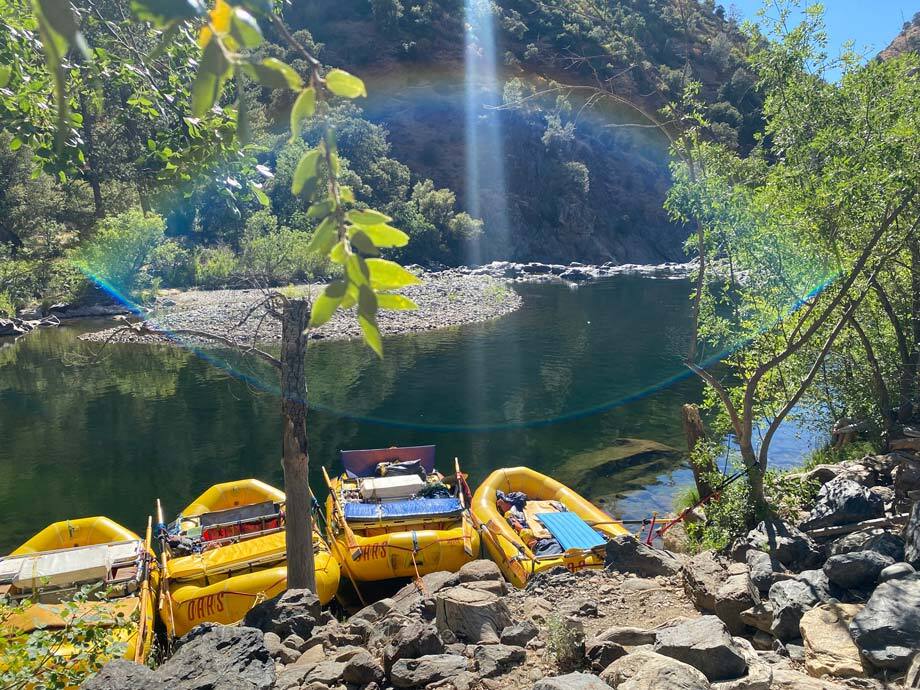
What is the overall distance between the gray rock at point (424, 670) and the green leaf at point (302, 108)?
4.33 m

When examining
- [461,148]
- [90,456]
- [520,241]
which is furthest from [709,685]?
[461,148]

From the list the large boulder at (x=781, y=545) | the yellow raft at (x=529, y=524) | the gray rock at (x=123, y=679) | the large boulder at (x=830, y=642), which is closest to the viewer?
the gray rock at (x=123, y=679)

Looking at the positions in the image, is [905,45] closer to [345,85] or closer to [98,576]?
[98,576]

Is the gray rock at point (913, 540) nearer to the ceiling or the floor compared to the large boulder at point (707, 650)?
nearer to the ceiling

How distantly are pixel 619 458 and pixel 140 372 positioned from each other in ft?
59.1

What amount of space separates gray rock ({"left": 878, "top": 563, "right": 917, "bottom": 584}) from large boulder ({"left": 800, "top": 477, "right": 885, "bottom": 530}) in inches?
73.1

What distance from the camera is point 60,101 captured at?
30.6 inches

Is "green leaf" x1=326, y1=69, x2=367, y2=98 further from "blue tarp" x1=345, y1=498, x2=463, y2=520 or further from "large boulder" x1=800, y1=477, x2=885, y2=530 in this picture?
"blue tarp" x1=345, y1=498, x2=463, y2=520

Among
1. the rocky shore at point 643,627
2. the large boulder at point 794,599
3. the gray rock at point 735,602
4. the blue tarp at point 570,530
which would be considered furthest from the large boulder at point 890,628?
the blue tarp at point 570,530

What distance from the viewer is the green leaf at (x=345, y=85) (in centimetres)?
102

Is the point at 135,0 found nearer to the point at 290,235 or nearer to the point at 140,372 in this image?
the point at 140,372

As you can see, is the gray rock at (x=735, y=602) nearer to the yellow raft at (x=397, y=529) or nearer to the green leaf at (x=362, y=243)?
the yellow raft at (x=397, y=529)

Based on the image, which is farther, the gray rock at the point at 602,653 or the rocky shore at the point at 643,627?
the gray rock at the point at 602,653

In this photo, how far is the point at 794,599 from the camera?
5.37 metres
